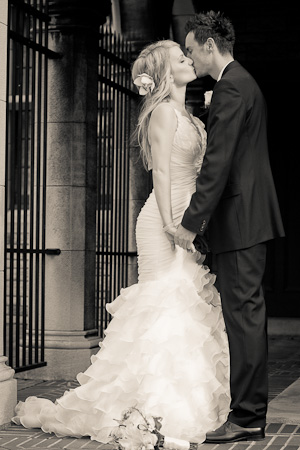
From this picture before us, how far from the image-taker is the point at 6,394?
593 centimetres

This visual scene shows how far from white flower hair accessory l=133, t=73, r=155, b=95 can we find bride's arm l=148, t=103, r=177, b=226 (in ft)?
0.50

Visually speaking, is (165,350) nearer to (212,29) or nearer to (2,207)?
(2,207)

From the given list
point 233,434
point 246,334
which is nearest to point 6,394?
point 233,434

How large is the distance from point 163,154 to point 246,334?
1129mm

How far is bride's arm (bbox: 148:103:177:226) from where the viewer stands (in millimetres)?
5551

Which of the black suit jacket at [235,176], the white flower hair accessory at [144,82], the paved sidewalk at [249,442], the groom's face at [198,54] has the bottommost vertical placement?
the paved sidewalk at [249,442]

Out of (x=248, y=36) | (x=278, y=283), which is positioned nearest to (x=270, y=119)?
(x=248, y=36)

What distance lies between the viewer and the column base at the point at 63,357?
7.97 metres

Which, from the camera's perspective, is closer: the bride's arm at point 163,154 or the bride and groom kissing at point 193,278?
the bride and groom kissing at point 193,278

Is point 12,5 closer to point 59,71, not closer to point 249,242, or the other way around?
point 59,71

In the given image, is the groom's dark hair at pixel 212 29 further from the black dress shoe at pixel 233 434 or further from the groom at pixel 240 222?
the black dress shoe at pixel 233 434

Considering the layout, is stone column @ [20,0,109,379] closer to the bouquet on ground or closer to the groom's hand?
the groom's hand

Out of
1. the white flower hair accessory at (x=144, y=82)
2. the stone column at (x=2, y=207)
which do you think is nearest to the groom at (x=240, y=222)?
the white flower hair accessory at (x=144, y=82)

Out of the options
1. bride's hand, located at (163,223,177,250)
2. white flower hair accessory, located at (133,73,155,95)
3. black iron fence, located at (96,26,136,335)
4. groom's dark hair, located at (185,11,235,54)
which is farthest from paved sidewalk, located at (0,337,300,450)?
groom's dark hair, located at (185,11,235,54)
